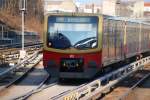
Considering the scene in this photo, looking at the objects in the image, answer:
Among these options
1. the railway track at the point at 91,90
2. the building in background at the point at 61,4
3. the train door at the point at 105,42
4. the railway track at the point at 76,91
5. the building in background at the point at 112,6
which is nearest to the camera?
the railway track at the point at 91,90

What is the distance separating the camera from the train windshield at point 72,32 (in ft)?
70.1

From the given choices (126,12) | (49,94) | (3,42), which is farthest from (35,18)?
(49,94)

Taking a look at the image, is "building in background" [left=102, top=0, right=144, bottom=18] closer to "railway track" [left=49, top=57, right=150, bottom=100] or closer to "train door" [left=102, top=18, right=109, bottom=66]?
"train door" [left=102, top=18, right=109, bottom=66]

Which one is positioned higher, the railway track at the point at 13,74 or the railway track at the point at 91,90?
the railway track at the point at 91,90

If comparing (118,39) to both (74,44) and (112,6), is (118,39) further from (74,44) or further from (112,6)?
(112,6)

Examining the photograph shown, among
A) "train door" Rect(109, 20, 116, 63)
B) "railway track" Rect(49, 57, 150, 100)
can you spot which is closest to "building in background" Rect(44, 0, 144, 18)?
"train door" Rect(109, 20, 116, 63)

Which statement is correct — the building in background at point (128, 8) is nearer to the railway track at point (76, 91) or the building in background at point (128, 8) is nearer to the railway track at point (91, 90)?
the railway track at point (76, 91)

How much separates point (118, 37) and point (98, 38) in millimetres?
5772

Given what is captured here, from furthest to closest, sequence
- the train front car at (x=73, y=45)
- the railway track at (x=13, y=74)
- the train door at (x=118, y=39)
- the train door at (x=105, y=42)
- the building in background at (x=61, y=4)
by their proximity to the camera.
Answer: the building in background at (x=61, y=4) < the train door at (x=118, y=39) < the railway track at (x=13, y=74) < the train door at (x=105, y=42) < the train front car at (x=73, y=45)

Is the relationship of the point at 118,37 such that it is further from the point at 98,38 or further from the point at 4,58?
the point at 4,58

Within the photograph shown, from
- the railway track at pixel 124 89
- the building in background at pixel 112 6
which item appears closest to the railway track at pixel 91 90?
the railway track at pixel 124 89

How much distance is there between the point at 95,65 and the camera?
21422 mm

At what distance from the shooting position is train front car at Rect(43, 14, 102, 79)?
21328mm

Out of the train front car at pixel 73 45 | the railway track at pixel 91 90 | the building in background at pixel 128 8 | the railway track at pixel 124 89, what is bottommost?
the railway track at pixel 124 89
